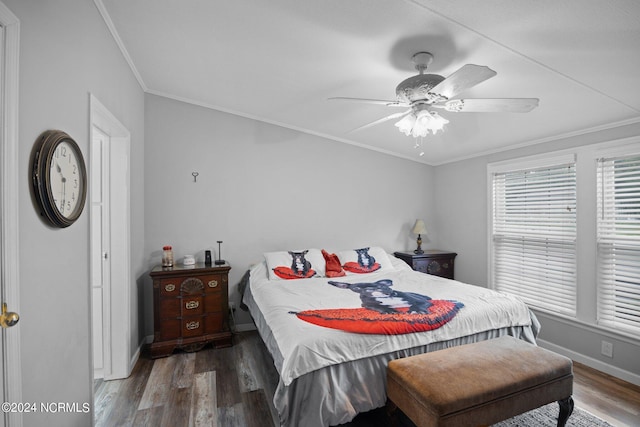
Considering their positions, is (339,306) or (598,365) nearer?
(339,306)

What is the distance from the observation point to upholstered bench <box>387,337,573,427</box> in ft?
5.32

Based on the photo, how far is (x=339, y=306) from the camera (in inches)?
96.5

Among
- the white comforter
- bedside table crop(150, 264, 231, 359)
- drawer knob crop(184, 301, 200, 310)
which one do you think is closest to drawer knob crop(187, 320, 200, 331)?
bedside table crop(150, 264, 231, 359)

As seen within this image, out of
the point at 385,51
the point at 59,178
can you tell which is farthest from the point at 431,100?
the point at 59,178

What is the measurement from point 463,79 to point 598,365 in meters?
2.94

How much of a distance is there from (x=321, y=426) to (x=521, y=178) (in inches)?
133

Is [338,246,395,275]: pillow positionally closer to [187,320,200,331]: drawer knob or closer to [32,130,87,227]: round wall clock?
[187,320,200,331]: drawer knob

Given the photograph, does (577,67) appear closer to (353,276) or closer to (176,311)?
(353,276)

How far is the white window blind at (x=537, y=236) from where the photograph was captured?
124 inches

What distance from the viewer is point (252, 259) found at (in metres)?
3.82

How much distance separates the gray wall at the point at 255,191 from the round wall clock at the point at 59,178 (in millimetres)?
1816

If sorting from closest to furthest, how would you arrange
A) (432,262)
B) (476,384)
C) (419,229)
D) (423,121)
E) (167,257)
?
1. (476,384)
2. (423,121)
3. (167,257)
4. (432,262)
5. (419,229)

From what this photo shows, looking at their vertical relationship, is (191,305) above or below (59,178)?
below

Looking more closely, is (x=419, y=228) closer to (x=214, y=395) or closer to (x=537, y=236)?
(x=537, y=236)
